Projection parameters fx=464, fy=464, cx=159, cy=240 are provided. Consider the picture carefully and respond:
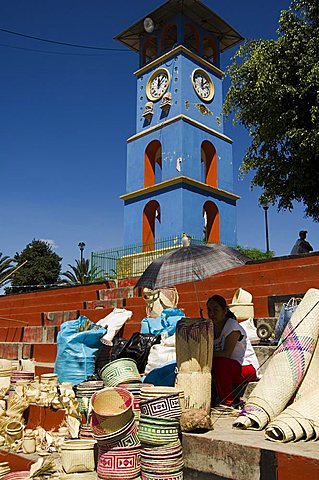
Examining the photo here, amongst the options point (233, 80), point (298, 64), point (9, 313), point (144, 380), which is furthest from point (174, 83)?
point (144, 380)

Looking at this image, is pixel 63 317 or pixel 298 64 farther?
pixel 298 64

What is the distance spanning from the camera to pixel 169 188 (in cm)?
1772

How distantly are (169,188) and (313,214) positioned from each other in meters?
6.83

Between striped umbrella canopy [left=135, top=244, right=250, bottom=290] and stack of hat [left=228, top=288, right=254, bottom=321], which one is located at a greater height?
striped umbrella canopy [left=135, top=244, right=250, bottom=290]

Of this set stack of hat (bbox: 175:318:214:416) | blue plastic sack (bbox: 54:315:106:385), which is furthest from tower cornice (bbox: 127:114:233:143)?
stack of hat (bbox: 175:318:214:416)

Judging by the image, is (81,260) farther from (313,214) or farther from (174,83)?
(313,214)

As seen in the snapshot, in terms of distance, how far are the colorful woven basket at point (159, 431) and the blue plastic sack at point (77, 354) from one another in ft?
9.41

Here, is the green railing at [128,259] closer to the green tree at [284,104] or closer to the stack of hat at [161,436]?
the green tree at [284,104]

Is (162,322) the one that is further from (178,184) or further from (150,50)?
(150,50)

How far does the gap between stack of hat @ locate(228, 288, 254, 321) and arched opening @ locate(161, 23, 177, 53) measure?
16.5m

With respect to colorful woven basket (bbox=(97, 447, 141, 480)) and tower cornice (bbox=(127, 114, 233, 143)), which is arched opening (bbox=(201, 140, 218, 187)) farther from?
colorful woven basket (bbox=(97, 447, 141, 480))

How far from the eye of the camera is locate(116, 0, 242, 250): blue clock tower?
1767 centimetres

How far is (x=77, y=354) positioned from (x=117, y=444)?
2772mm

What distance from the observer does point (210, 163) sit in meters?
Result: 19.6
